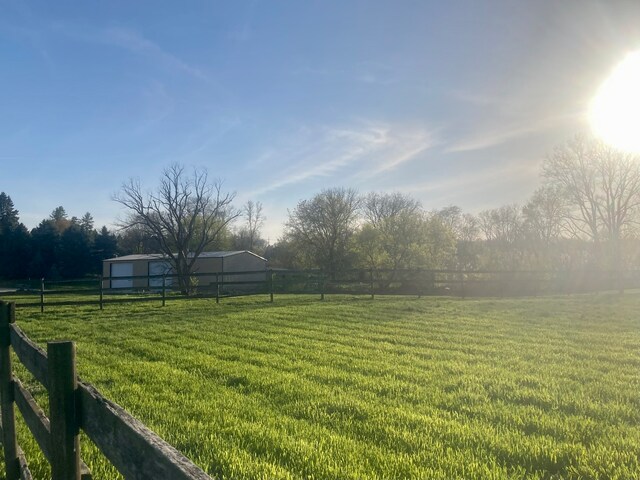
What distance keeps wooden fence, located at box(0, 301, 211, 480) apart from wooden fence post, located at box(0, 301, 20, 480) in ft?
0.09

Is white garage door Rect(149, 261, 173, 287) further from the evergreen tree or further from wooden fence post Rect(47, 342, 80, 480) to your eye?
wooden fence post Rect(47, 342, 80, 480)

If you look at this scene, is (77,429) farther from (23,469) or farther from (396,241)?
(396,241)

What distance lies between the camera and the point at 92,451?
177 inches

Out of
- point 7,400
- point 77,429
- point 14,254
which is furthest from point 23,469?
point 14,254

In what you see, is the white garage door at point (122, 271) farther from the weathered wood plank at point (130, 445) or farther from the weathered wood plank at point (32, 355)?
the weathered wood plank at point (130, 445)

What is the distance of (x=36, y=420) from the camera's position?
322 cm

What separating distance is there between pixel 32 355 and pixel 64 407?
2.96 ft

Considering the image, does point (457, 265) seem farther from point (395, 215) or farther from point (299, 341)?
point (299, 341)

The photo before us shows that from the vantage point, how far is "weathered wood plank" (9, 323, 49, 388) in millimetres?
Answer: 2804

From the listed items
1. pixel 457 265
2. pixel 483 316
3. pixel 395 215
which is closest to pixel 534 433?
pixel 483 316

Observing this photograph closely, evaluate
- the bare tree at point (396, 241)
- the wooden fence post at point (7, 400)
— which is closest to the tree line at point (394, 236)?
the bare tree at point (396, 241)

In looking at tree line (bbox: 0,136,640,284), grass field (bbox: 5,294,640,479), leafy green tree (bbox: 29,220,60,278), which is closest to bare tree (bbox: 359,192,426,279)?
A: tree line (bbox: 0,136,640,284)

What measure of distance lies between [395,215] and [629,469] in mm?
43458

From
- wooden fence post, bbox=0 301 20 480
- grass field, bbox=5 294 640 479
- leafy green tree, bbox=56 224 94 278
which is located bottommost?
grass field, bbox=5 294 640 479
